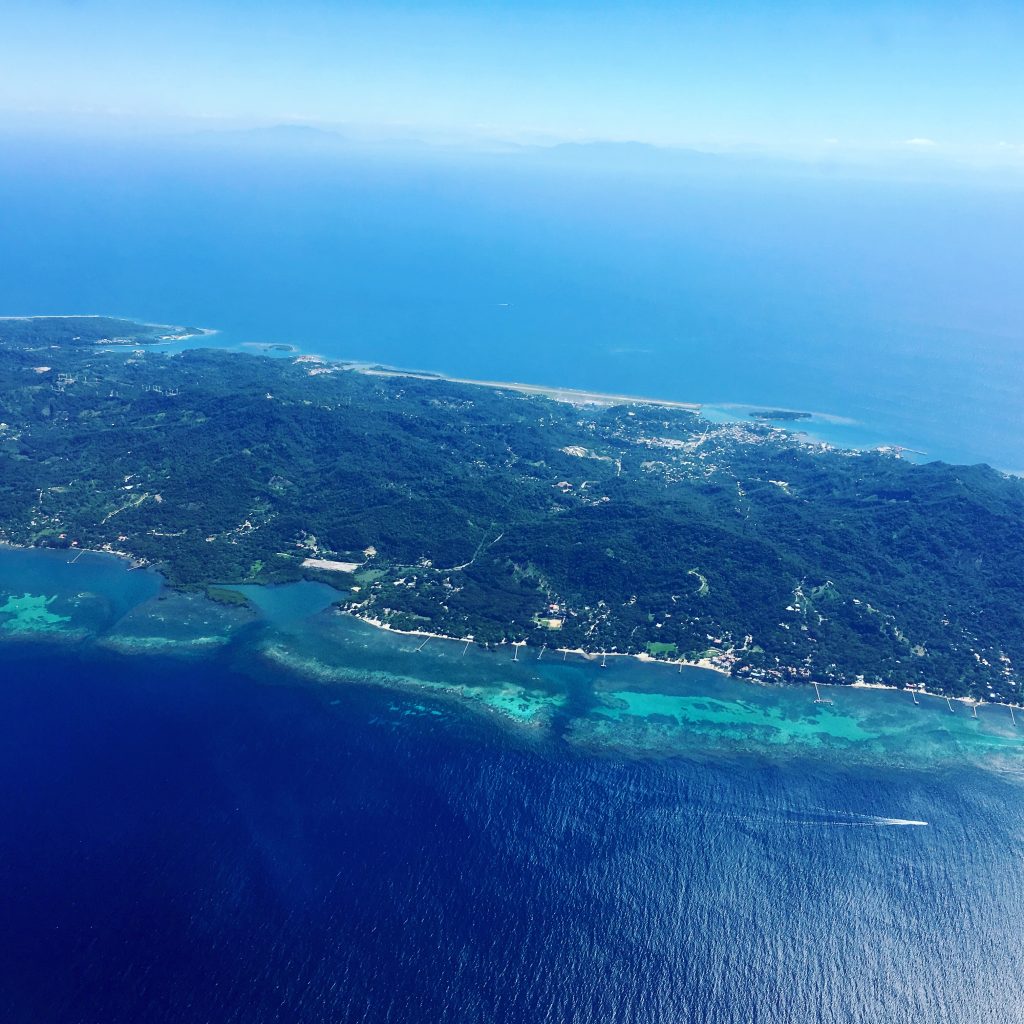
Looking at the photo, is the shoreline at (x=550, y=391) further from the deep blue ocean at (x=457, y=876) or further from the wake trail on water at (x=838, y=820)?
the wake trail on water at (x=838, y=820)

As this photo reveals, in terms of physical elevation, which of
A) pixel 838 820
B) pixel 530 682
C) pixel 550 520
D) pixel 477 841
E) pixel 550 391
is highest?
pixel 550 520

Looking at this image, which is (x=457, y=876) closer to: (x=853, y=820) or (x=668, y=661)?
(x=853, y=820)

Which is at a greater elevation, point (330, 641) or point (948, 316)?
point (948, 316)

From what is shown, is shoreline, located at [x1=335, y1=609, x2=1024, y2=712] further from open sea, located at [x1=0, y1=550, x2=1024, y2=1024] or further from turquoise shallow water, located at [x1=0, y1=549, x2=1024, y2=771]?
open sea, located at [x1=0, y1=550, x2=1024, y2=1024]

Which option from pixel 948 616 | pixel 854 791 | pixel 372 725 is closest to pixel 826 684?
pixel 854 791

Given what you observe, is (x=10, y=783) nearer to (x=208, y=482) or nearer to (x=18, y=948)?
(x=18, y=948)

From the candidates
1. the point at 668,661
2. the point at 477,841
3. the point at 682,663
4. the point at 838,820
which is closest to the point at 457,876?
the point at 477,841
